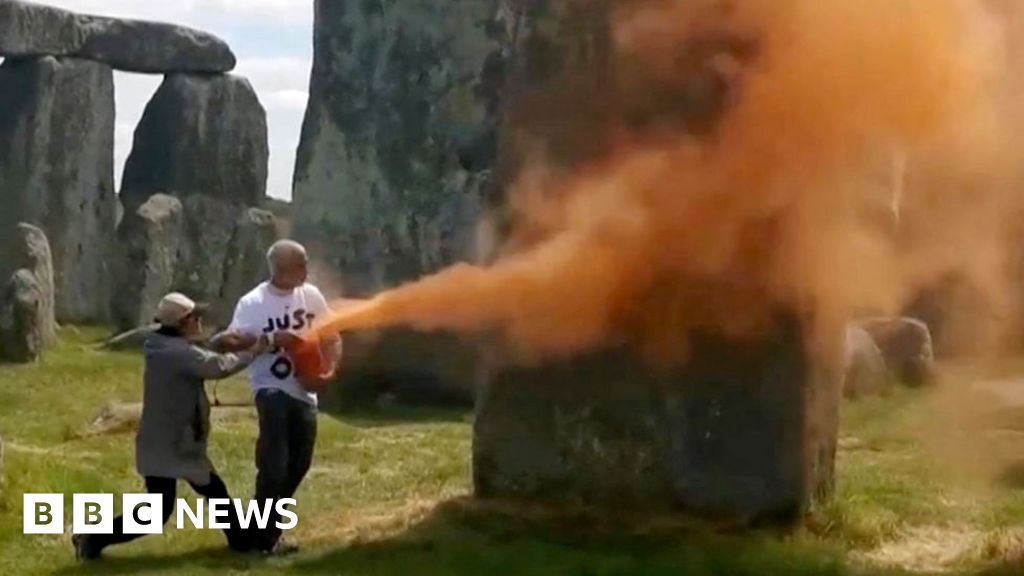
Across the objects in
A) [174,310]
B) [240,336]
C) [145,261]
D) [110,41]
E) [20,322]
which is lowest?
[20,322]

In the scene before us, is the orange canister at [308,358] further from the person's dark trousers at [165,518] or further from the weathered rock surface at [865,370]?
the weathered rock surface at [865,370]

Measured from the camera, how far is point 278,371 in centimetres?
959

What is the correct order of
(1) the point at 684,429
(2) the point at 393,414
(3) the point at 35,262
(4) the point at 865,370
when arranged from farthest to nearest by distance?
(3) the point at 35,262, (4) the point at 865,370, (2) the point at 393,414, (1) the point at 684,429

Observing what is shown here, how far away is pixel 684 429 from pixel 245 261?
16703 mm

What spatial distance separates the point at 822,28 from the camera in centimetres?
984

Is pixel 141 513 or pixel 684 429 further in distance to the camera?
pixel 684 429

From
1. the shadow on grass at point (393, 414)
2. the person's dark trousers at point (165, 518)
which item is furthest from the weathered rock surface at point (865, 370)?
the person's dark trousers at point (165, 518)

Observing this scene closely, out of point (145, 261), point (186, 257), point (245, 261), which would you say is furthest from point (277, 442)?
point (186, 257)

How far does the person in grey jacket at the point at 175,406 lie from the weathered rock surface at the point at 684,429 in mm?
1771

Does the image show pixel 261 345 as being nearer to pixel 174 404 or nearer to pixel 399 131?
pixel 174 404

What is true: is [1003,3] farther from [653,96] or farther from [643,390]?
[643,390]

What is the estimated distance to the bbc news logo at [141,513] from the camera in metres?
9.49

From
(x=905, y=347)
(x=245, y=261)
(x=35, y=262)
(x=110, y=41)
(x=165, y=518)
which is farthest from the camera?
(x=110, y=41)

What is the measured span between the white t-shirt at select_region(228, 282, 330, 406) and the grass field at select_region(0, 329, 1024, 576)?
875mm
